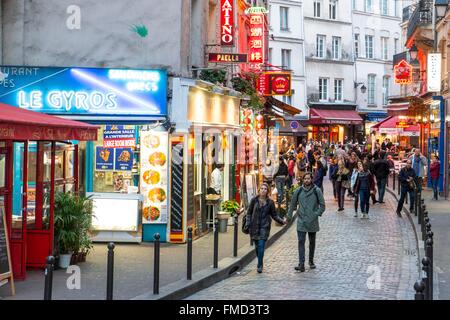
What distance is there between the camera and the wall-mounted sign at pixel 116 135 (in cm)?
1764

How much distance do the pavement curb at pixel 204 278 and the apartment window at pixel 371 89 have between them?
48.0 meters

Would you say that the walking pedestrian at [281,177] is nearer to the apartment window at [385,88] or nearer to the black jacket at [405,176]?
A: the black jacket at [405,176]

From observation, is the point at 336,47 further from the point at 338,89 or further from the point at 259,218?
the point at 259,218

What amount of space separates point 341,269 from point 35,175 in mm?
5614

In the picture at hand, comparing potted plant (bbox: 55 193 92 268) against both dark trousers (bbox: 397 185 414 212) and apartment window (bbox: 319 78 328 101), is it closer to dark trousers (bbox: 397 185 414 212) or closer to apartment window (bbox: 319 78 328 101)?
dark trousers (bbox: 397 185 414 212)

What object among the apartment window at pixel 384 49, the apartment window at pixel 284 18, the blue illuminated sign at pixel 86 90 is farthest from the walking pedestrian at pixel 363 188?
the apartment window at pixel 384 49

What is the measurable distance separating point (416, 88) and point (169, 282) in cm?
3353

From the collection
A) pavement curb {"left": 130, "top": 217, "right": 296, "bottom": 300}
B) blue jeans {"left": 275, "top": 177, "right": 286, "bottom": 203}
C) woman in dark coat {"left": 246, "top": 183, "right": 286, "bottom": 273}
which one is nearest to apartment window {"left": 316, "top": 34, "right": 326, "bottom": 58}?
blue jeans {"left": 275, "top": 177, "right": 286, "bottom": 203}

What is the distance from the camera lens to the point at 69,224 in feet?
46.6

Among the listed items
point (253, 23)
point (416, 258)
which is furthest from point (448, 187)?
point (416, 258)

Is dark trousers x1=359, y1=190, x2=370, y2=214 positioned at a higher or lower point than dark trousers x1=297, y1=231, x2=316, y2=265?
higher

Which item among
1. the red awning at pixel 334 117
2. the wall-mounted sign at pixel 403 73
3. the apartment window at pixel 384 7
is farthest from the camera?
the apartment window at pixel 384 7

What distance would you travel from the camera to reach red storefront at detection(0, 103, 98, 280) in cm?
1193

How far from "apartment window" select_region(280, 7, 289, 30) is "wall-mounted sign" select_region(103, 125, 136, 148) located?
41.3 metres
